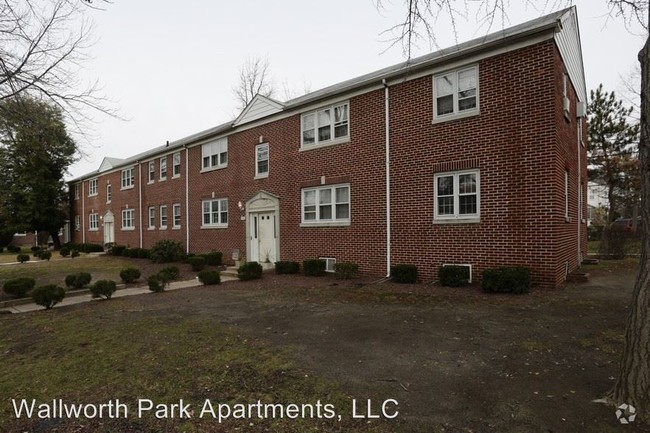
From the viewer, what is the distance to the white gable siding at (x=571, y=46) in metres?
10.6

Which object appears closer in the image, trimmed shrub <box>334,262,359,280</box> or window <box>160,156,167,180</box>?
trimmed shrub <box>334,262,359,280</box>

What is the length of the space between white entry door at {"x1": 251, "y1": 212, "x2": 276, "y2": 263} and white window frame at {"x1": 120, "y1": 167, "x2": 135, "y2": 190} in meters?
15.6

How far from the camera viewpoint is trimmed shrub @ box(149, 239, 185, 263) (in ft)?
65.3

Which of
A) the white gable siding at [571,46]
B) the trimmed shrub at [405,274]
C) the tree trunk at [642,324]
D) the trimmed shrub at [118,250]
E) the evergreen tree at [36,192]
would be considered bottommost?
the trimmed shrub at [118,250]

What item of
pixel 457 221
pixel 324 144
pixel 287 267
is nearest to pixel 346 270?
pixel 287 267

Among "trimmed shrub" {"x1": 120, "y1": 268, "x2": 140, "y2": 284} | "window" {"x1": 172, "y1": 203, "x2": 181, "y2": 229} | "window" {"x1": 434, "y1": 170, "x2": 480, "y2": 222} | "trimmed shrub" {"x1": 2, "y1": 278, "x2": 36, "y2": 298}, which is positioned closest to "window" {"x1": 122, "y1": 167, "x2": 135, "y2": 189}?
"window" {"x1": 172, "y1": 203, "x2": 181, "y2": 229}

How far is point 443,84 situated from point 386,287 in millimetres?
6622

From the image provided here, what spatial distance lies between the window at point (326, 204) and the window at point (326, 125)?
195cm

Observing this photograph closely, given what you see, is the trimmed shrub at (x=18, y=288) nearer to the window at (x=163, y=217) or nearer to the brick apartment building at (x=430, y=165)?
the brick apartment building at (x=430, y=165)

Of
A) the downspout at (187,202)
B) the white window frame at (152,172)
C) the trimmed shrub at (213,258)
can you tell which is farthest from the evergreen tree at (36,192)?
the trimmed shrub at (213,258)

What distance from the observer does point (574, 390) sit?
3854mm

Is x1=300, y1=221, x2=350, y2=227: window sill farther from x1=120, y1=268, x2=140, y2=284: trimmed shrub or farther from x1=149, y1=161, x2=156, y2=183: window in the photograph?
x1=149, y1=161, x2=156, y2=183: window

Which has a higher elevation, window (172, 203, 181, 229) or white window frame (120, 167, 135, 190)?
white window frame (120, 167, 135, 190)

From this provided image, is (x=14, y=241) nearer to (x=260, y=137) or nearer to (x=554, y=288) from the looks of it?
(x=260, y=137)
